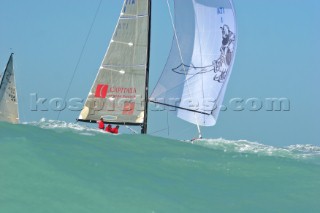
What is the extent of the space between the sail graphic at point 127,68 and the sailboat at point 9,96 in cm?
1046

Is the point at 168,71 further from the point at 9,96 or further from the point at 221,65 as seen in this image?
the point at 9,96

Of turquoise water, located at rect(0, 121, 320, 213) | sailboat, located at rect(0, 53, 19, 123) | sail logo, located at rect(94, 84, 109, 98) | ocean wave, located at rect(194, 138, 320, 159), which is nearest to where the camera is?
turquoise water, located at rect(0, 121, 320, 213)

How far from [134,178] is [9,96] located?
905 inches

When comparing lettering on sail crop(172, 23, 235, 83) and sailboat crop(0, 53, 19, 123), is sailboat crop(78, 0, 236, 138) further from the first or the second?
sailboat crop(0, 53, 19, 123)

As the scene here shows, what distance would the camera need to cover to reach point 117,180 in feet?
42.0

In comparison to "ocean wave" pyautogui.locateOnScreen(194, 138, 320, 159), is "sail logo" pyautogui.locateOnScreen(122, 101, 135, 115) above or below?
above

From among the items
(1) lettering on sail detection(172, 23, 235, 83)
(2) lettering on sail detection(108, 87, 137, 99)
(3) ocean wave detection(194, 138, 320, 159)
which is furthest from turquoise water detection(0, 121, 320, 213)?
(1) lettering on sail detection(172, 23, 235, 83)

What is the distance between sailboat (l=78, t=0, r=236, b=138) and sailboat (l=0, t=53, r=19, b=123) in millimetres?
10081

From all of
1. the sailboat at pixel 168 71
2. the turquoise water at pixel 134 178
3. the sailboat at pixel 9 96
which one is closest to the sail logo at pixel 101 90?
the sailboat at pixel 168 71

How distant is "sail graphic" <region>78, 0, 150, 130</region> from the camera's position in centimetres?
2539

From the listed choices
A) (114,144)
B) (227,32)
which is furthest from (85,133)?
(227,32)

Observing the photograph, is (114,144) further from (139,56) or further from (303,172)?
(139,56)

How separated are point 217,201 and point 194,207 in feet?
3.01

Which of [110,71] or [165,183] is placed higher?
[110,71]
